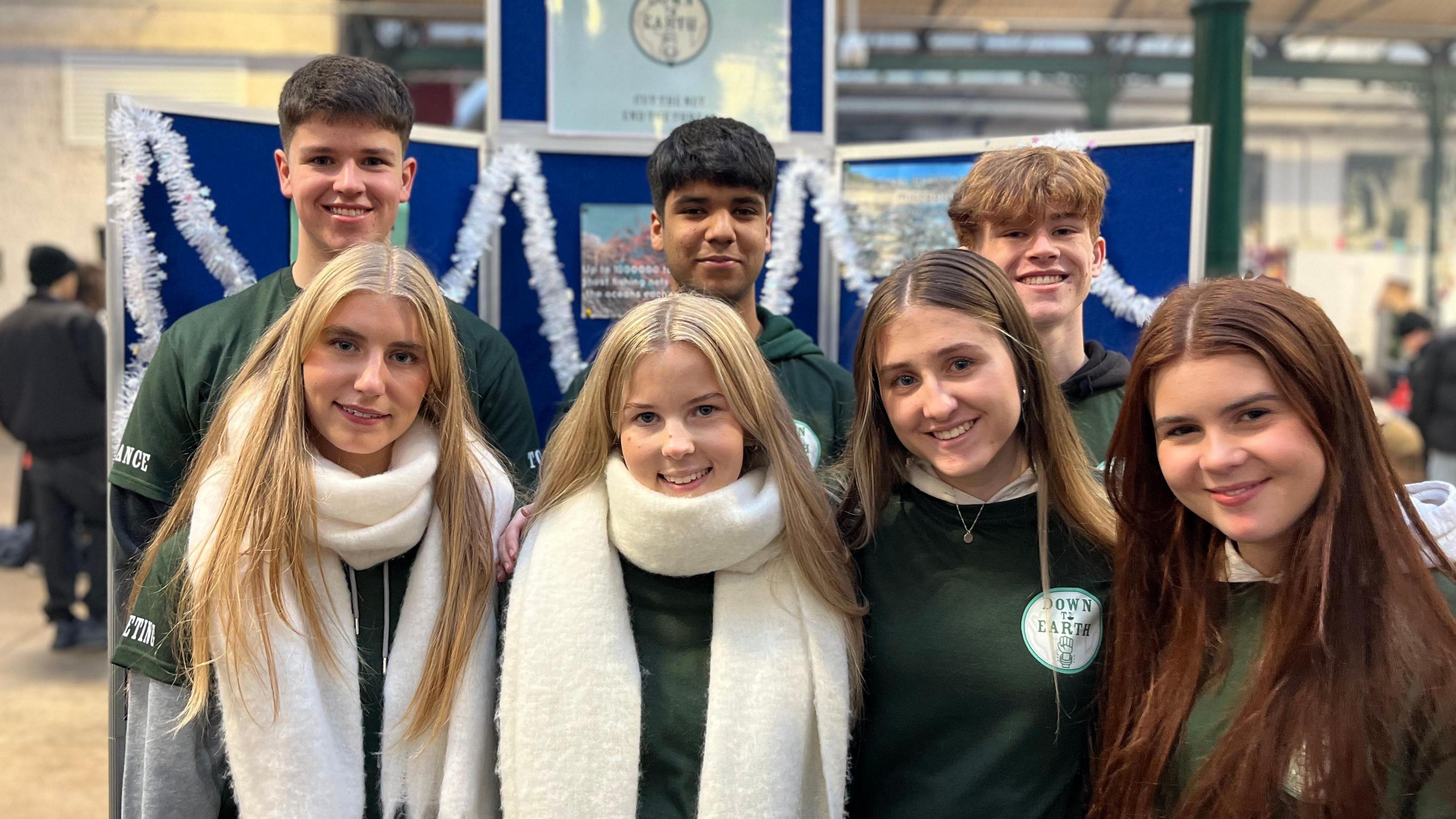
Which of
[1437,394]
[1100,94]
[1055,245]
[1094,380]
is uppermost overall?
[1100,94]

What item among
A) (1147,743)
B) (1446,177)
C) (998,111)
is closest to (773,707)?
(1147,743)

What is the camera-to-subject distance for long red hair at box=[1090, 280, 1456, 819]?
1.51 m

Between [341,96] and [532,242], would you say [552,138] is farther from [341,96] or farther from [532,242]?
[341,96]

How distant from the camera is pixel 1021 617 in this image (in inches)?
72.5

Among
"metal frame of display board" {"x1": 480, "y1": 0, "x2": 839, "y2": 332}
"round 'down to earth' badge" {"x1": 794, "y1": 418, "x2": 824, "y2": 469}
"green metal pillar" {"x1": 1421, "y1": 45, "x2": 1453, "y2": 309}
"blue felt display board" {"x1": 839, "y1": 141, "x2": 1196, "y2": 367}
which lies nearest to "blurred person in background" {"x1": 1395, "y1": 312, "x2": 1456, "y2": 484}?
"blue felt display board" {"x1": 839, "y1": 141, "x2": 1196, "y2": 367}

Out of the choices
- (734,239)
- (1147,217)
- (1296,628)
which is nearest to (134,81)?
(734,239)

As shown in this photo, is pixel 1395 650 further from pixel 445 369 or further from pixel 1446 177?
pixel 1446 177

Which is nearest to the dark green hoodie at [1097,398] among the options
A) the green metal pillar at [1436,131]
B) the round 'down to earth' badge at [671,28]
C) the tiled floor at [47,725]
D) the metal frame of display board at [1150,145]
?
the metal frame of display board at [1150,145]

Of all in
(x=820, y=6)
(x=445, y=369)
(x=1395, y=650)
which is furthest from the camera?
(x=820, y=6)

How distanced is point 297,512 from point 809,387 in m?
1.32

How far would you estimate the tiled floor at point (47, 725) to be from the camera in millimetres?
4320

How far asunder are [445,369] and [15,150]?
11.7m

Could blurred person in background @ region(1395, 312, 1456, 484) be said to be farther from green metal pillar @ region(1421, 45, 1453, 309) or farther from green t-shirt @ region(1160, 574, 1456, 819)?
green metal pillar @ region(1421, 45, 1453, 309)

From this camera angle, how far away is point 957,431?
1.90 metres
